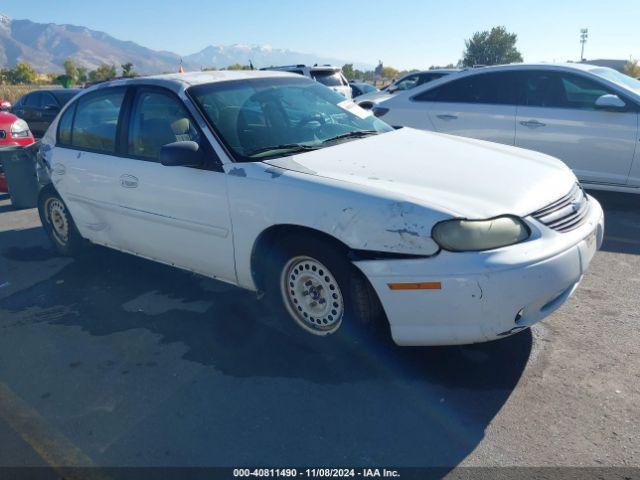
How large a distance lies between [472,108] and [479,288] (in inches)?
182

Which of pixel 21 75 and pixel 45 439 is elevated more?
pixel 21 75

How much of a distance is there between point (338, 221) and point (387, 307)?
1.75 feet

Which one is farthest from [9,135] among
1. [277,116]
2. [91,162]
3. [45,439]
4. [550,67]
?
[550,67]

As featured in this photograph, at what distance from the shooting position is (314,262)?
3293mm

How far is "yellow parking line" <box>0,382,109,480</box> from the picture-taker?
2.57 meters

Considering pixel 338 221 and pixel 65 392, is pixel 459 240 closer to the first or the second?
pixel 338 221

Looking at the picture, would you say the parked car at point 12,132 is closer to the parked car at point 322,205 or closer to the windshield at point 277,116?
the parked car at point 322,205

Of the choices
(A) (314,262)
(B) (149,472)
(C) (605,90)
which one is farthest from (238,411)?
(C) (605,90)

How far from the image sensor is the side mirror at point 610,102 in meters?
5.76

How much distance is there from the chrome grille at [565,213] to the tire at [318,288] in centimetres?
102

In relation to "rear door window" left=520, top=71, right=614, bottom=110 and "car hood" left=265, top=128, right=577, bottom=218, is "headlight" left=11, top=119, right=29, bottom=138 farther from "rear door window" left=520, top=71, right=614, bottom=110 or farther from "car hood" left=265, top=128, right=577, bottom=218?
"rear door window" left=520, top=71, right=614, bottom=110

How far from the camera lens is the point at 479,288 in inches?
107

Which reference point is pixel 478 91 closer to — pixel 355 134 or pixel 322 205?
pixel 355 134

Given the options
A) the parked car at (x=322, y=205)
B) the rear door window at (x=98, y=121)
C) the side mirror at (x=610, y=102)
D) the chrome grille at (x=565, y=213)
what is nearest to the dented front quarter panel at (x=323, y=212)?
the parked car at (x=322, y=205)
